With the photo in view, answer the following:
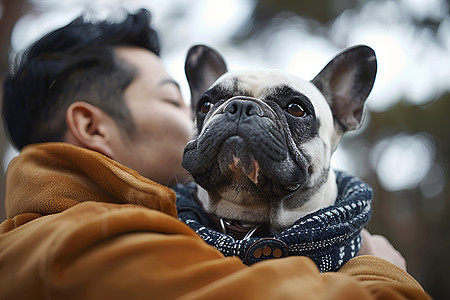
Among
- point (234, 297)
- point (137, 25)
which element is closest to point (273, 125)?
point (234, 297)

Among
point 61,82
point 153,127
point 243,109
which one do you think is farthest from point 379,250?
point 61,82

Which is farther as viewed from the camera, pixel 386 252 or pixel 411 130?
pixel 411 130

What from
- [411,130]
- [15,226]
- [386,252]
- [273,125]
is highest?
[273,125]

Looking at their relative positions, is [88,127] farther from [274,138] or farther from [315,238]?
[315,238]

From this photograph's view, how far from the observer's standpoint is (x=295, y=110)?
1.01 metres

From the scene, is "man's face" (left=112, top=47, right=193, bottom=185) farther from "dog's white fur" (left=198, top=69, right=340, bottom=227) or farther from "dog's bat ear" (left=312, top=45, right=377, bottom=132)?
Answer: "dog's bat ear" (left=312, top=45, right=377, bottom=132)

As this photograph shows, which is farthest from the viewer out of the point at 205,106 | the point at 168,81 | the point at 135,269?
the point at 168,81

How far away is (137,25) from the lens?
4.83 ft

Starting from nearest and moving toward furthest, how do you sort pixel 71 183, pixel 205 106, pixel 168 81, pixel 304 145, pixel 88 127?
pixel 71 183
pixel 304 145
pixel 205 106
pixel 88 127
pixel 168 81

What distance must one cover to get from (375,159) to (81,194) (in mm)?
3769

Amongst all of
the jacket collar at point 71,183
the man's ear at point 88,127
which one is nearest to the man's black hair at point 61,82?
the man's ear at point 88,127

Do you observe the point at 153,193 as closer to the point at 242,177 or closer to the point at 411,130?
the point at 242,177

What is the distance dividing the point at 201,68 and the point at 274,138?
558mm

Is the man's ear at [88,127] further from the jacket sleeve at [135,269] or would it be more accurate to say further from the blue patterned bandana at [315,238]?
the jacket sleeve at [135,269]
